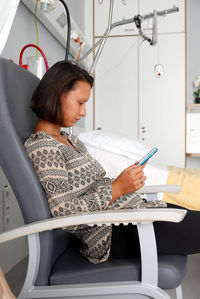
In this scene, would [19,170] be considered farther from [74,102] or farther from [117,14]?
[117,14]

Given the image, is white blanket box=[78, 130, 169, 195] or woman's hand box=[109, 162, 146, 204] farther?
white blanket box=[78, 130, 169, 195]

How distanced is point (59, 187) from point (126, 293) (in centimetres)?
34

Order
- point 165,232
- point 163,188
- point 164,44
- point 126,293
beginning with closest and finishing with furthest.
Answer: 1. point 126,293
2. point 165,232
3. point 163,188
4. point 164,44

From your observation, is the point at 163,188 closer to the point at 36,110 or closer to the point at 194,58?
the point at 36,110

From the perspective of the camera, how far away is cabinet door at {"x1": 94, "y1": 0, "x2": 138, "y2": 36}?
380cm

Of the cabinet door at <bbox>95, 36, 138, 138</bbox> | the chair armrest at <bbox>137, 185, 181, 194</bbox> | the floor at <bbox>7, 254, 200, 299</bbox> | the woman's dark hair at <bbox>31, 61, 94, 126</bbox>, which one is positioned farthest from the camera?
the cabinet door at <bbox>95, 36, 138, 138</bbox>

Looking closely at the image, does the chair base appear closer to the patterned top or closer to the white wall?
the patterned top

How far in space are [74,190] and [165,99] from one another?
3.03 metres

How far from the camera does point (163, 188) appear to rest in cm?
131

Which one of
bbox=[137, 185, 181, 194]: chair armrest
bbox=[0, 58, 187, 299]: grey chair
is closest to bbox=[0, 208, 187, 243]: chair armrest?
bbox=[0, 58, 187, 299]: grey chair

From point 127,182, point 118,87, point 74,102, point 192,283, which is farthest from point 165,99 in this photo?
point 127,182

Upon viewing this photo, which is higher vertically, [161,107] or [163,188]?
[161,107]

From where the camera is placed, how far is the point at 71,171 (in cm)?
102

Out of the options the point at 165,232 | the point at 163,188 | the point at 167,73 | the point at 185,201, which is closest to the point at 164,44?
the point at 167,73
